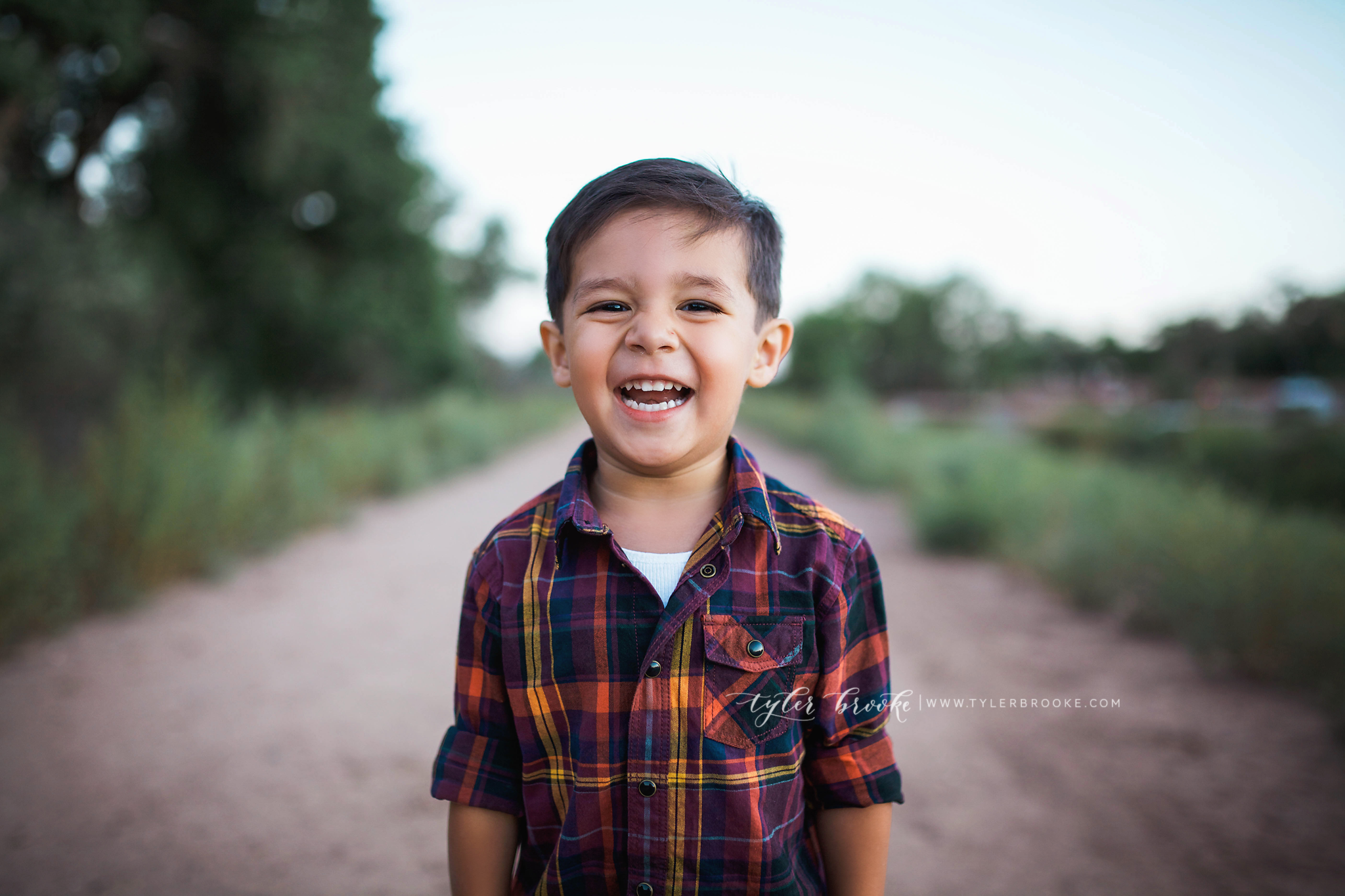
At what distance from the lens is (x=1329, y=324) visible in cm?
932

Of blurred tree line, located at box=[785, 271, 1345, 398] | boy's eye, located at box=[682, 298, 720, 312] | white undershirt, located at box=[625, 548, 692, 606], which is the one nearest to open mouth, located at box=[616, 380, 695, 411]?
boy's eye, located at box=[682, 298, 720, 312]

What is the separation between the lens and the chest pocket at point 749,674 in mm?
1090

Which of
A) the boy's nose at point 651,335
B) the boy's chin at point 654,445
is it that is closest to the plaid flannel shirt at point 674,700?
the boy's chin at point 654,445

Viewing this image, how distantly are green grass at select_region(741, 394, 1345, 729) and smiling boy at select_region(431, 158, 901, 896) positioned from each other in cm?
349

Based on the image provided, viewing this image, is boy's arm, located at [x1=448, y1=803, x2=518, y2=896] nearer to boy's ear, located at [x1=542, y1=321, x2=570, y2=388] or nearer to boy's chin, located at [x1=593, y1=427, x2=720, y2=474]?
boy's chin, located at [x1=593, y1=427, x2=720, y2=474]

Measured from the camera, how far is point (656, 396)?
1.15 m

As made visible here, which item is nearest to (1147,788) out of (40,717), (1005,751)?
(1005,751)

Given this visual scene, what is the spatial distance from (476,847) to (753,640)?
566mm

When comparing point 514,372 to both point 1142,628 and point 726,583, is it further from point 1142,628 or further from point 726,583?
point 726,583

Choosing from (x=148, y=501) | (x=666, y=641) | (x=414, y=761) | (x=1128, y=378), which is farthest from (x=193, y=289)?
(x=1128, y=378)

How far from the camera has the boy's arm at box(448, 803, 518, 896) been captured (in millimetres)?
1144

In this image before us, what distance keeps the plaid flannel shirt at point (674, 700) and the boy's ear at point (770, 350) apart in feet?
0.70

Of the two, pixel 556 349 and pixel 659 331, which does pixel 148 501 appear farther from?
pixel 659 331

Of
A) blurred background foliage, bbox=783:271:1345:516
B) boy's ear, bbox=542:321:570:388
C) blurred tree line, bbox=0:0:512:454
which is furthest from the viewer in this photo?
blurred background foliage, bbox=783:271:1345:516
